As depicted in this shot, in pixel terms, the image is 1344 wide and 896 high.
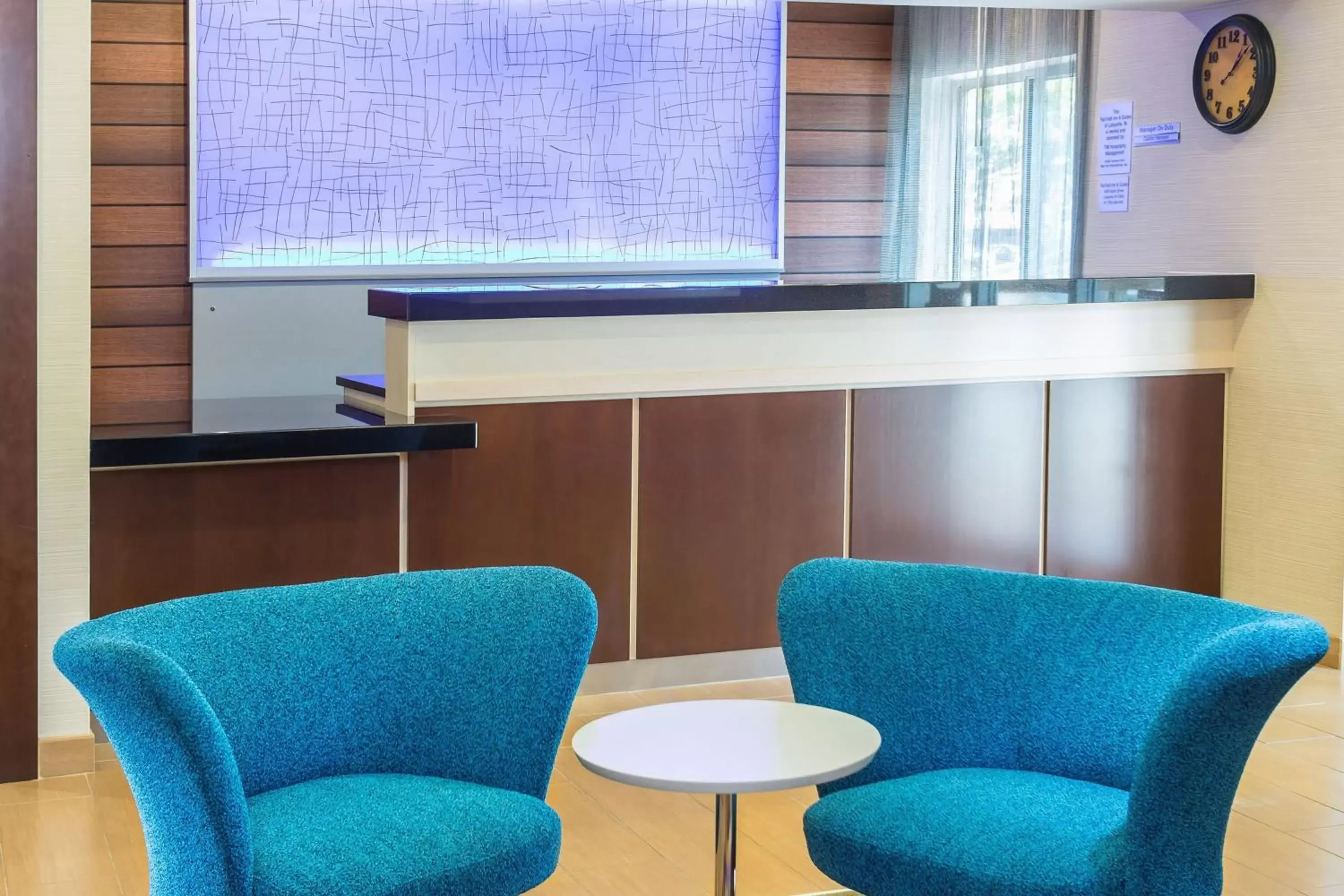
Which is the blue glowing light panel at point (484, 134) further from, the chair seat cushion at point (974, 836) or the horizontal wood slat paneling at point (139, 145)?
the chair seat cushion at point (974, 836)

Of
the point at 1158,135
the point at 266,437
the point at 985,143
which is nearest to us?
the point at 266,437

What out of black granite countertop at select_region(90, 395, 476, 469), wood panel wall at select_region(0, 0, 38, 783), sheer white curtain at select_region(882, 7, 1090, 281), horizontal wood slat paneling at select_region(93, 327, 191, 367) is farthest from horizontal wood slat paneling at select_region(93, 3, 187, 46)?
sheer white curtain at select_region(882, 7, 1090, 281)

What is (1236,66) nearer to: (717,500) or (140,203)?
(717,500)

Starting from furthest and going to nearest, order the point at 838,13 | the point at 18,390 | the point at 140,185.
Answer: the point at 838,13
the point at 140,185
the point at 18,390

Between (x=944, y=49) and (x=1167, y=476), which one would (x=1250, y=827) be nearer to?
(x=1167, y=476)

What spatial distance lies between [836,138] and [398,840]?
546 cm

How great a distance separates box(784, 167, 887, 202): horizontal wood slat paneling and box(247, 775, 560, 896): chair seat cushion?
5.05 m

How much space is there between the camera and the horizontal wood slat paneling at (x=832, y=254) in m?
7.17

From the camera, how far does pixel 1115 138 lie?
557cm

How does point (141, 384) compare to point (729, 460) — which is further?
point (141, 384)

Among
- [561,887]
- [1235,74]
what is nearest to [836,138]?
[1235,74]

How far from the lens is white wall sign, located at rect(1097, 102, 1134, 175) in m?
5.49

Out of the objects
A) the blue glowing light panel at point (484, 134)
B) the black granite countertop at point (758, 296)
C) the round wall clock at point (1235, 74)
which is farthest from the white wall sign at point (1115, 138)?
the blue glowing light panel at point (484, 134)

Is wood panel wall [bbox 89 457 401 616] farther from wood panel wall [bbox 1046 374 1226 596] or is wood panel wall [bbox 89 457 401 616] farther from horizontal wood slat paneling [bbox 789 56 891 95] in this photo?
horizontal wood slat paneling [bbox 789 56 891 95]
